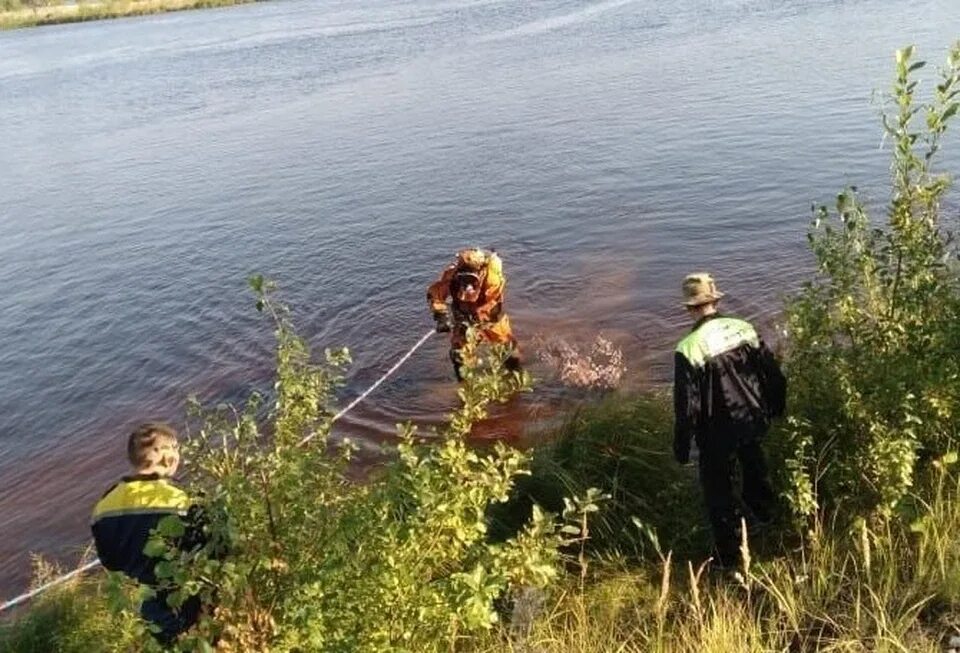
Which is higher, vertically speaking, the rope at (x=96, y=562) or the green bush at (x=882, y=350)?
the green bush at (x=882, y=350)

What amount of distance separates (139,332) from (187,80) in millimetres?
21765

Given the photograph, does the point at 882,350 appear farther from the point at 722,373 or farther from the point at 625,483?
the point at 625,483

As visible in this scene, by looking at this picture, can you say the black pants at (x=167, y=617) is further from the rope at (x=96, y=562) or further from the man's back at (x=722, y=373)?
the man's back at (x=722, y=373)

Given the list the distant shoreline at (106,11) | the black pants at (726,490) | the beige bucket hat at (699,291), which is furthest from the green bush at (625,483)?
the distant shoreline at (106,11)

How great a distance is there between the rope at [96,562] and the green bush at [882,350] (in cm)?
282

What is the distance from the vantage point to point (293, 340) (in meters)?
4.05

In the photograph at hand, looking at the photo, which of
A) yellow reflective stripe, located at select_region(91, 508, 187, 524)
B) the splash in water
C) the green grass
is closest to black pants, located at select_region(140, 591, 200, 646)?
the green grass

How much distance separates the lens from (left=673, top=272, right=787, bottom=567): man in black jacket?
5.03 meters

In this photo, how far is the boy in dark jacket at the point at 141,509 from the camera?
170 inches

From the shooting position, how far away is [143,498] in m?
4.34

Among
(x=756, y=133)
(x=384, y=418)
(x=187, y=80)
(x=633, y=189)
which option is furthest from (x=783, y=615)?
(x=187, y=80)

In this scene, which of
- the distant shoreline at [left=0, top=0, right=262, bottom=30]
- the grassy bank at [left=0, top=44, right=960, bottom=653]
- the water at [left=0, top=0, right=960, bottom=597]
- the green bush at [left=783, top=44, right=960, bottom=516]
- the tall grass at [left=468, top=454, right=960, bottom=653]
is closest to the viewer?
the grassy bank at [left=0, top=44, right=960, bottom=653]

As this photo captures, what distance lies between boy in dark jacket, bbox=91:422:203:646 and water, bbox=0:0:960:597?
413 centimetres

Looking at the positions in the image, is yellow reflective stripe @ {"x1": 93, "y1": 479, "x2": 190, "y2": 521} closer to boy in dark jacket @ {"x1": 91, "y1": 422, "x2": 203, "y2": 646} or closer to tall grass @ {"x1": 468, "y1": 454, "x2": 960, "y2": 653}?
boy in dark jacket @ {"x1": 91, "y1": 422, "x2": 203, "y2": 646}
